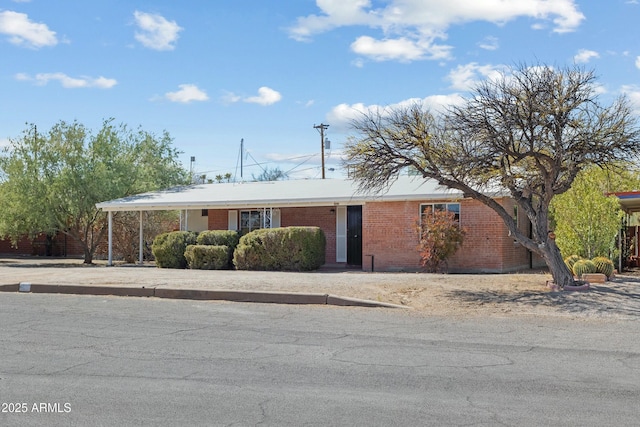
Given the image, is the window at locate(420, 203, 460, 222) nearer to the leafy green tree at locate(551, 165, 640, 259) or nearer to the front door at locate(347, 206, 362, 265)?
the front door at locate(347, 206, 362, 265)

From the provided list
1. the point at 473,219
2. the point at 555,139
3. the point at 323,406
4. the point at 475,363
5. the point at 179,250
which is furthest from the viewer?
the point at 179,250

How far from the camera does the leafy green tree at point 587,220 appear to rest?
55.5 ft

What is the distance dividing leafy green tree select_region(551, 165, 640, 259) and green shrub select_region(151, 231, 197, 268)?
12.2m

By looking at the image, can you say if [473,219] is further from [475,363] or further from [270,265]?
[475,363]

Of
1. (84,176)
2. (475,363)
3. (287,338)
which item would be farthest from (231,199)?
(475,363)

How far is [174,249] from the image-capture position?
22672mm

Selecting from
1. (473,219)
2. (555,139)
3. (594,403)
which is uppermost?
(555,139)

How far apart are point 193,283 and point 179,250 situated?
7.13m

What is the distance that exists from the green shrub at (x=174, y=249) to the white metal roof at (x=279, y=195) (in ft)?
5.30

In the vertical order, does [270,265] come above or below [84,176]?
below

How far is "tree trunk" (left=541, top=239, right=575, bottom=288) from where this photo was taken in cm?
1416

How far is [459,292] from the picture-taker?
14203mm

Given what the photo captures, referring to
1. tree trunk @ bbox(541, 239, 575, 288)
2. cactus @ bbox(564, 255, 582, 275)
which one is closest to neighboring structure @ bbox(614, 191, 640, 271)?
cactus @ bbox(564, 255, 582, 275)

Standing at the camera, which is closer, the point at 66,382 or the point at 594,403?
the point at 594,403
